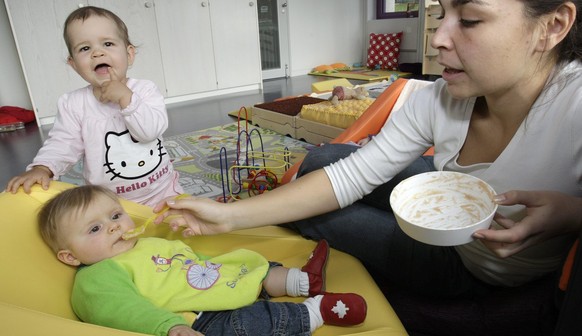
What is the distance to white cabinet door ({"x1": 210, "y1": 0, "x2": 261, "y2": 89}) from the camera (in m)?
4.58

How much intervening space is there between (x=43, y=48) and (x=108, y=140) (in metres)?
2.97

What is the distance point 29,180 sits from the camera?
Answer: 93 cm

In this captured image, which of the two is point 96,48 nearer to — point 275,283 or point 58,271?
point 58,271

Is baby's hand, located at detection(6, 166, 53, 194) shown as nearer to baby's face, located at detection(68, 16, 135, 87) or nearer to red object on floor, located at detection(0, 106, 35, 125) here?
baby's face, located at detection(68, 16, 135, 87)

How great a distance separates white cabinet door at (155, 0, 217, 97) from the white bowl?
3952mm

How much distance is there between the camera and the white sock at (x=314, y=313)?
809 millimetres

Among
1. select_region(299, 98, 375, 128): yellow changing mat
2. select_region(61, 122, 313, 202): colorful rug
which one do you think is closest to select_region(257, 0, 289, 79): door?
select_region(61, 122, 313, 202): colorful rug

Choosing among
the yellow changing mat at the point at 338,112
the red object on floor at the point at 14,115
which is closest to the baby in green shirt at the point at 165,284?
the yellow changing mat at the point at 338,112

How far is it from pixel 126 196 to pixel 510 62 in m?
1.06

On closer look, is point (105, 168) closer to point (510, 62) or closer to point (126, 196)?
point (126, 196)

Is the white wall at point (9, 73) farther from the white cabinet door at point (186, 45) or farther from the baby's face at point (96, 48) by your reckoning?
the baby's face at point (96, 48)

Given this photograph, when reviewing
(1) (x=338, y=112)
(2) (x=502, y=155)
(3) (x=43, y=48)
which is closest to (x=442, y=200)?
A: (2) (x=502, y=155)

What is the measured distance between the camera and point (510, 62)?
69 cm

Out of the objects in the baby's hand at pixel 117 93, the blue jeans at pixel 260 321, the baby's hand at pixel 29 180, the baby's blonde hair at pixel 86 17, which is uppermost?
the baby's blonde hair at pixel 86 17
